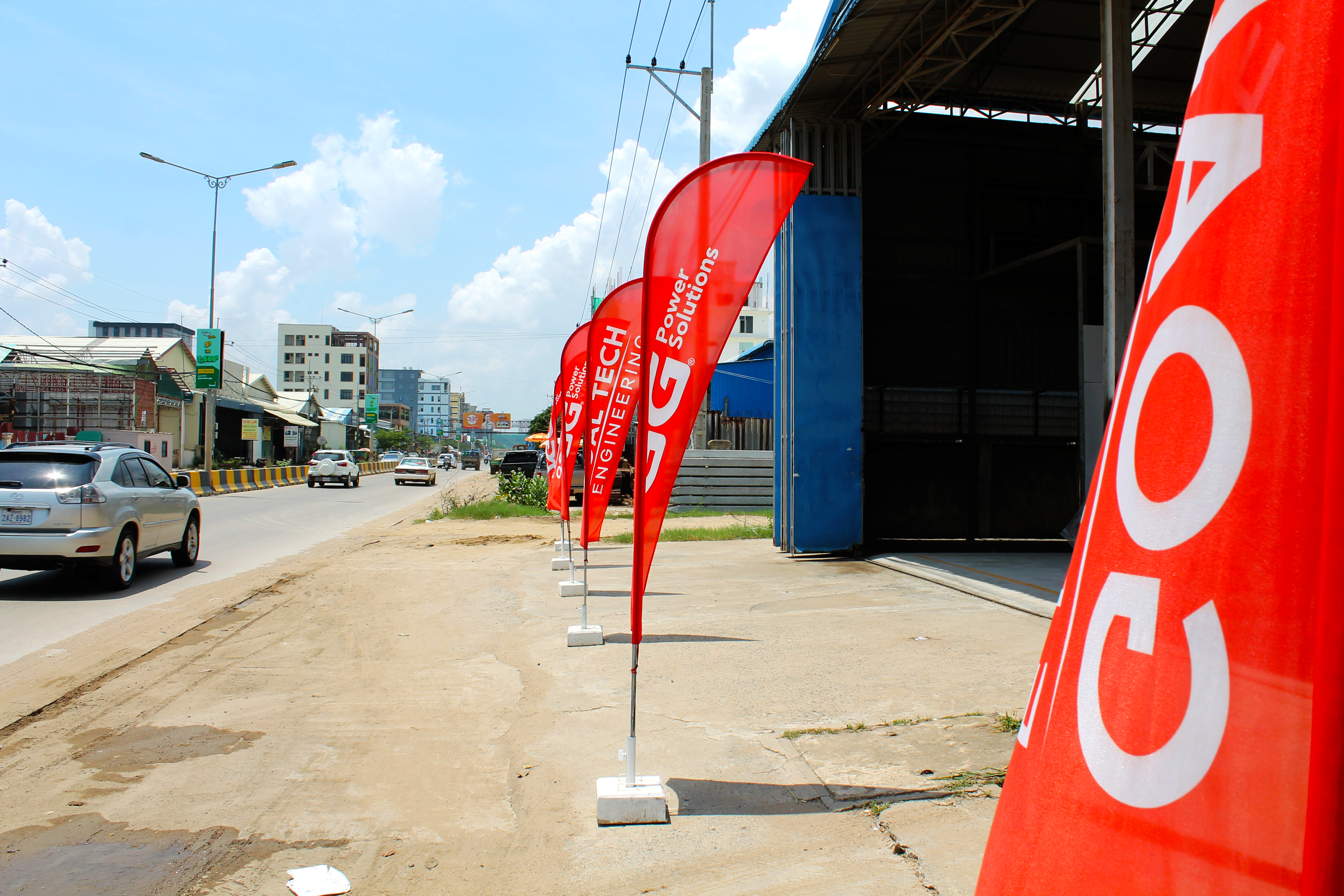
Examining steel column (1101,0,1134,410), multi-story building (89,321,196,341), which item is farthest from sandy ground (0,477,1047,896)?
multi-story building (89,321,196,341)

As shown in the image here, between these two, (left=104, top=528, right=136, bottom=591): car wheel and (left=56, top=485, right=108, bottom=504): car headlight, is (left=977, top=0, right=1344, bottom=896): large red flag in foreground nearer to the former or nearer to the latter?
(left=56, top=485, right=108, bottom=504): car headlight

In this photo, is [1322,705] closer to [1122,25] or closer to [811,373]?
[1122,25]

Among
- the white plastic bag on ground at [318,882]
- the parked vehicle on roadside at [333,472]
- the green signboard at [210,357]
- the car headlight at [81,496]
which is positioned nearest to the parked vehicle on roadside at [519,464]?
the parked vehicle on roadside at [333,472]

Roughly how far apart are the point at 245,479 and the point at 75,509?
27.7 meters

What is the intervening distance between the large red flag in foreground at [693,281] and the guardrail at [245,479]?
24913 mm

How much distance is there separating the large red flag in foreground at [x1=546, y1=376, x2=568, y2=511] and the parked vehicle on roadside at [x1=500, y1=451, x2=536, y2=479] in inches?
578

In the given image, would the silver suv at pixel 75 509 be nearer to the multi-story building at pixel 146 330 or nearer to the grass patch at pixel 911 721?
the grass patch at pixel 911 721

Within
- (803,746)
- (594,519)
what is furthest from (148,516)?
(803,746)

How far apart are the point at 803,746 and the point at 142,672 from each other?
16.4ft

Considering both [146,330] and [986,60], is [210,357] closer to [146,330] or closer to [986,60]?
[986,60]

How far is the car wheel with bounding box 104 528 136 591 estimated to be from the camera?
397 inches

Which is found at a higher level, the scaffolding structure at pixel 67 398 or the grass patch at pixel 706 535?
the scaffolding structure at pixel 67 398

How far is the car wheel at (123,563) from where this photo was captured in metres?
10.1

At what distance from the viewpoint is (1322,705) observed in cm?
103
